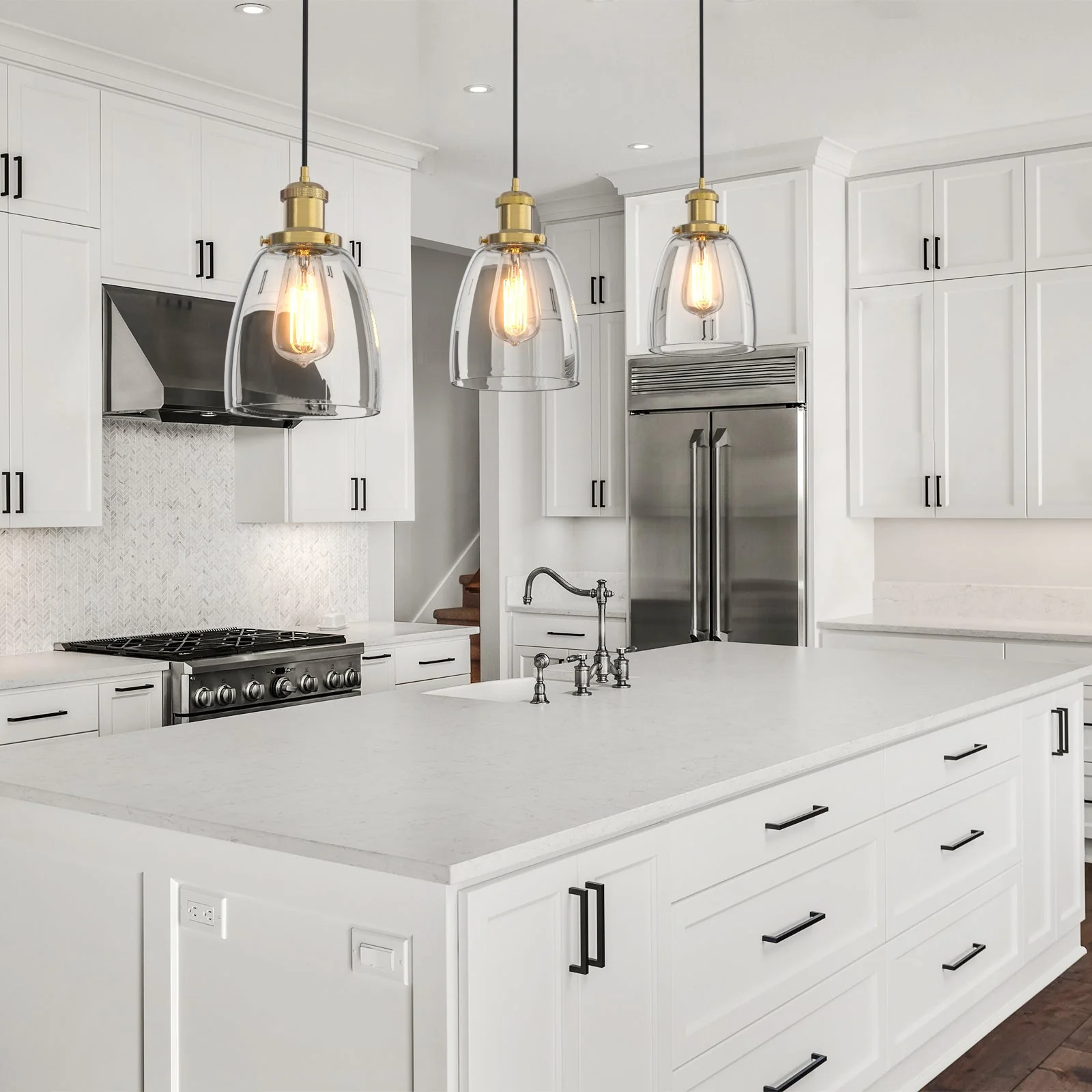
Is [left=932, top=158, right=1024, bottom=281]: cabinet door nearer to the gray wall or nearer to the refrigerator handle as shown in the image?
the refrigerator handle

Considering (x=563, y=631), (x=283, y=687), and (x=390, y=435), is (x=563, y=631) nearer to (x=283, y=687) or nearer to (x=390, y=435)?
(x=390, y=435)

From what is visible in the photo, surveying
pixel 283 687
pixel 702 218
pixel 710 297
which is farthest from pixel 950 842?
pixel 283 687

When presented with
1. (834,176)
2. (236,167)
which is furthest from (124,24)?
(834,176)

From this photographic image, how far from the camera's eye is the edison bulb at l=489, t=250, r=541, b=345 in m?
2.15

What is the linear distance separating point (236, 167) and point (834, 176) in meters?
2.54

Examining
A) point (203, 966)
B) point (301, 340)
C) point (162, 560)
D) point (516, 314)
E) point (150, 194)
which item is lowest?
point (203, 966)

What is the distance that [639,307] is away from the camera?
19.0 feet

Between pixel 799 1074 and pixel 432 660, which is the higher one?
pixel 432 660

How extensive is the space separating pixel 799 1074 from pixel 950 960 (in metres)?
0.77

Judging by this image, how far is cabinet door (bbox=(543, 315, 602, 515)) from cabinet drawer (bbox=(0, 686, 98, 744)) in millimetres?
2934

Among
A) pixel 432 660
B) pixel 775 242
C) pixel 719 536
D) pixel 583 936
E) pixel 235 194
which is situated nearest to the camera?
pixel 583 936

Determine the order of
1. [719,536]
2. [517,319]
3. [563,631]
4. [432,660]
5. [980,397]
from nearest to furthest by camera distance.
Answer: [517,319] < [432,660] < [980,397] < [719,536] < [563,631]

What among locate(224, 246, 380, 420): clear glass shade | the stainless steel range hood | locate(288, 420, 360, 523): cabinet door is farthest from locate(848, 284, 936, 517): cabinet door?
locate(224, 246, 380, 420): clear glass shade

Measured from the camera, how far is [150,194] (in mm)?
4367
